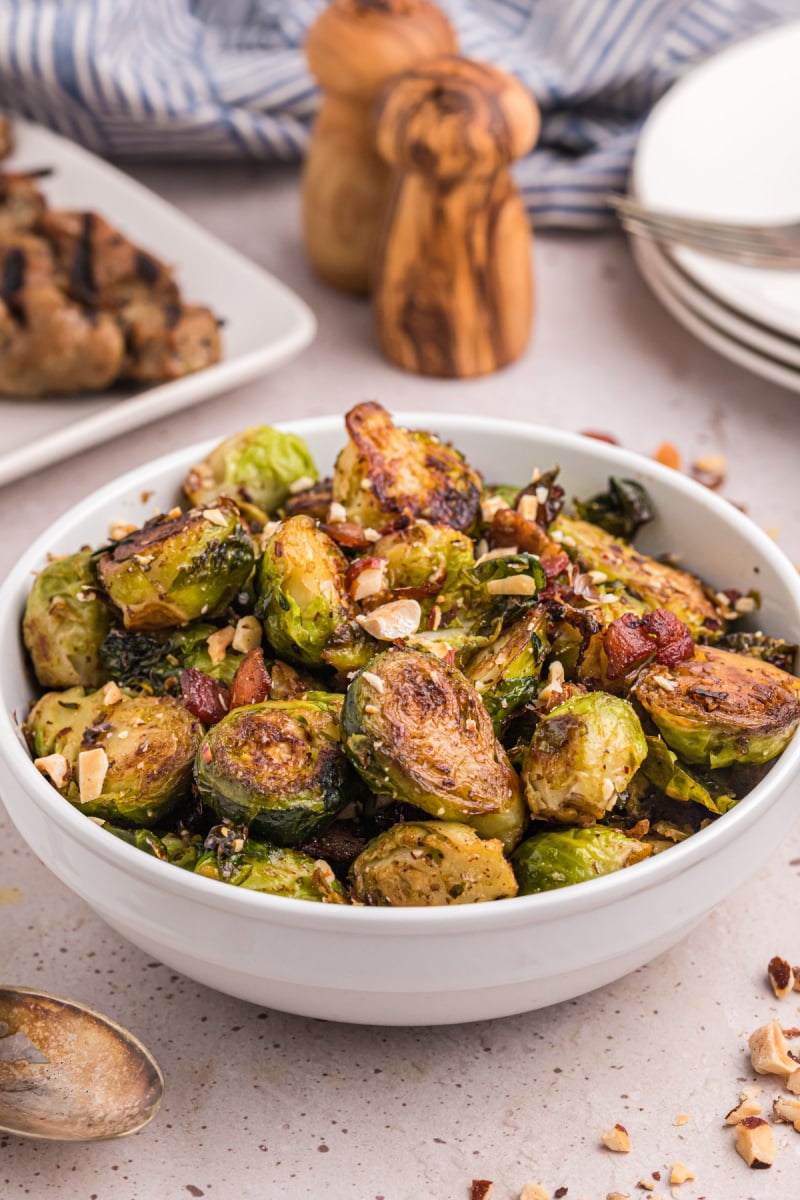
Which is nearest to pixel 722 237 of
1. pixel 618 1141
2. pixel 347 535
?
pixel 347 535

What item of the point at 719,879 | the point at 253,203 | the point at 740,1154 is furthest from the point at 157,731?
the point at 253,203

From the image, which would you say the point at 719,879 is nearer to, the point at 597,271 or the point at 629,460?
the point at 629,460

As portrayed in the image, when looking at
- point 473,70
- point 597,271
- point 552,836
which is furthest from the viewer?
point 597,271

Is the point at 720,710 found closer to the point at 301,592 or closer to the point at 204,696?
the point at 301,592

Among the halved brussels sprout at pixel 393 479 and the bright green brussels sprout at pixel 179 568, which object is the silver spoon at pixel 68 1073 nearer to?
the bright green brussels sprout at pixel 179 568

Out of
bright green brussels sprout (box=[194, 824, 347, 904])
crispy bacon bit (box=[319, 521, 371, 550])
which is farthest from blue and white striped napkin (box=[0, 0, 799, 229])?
bright green brussels sprout (box=[194, 824, 347, 904])
